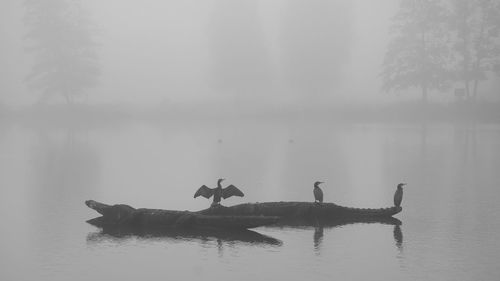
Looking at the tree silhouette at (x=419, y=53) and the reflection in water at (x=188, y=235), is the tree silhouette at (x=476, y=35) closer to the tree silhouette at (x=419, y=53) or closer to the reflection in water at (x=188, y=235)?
the tree silhouette at (x=419, y=53)

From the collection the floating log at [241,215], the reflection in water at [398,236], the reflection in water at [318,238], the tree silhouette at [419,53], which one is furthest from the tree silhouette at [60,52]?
the reflection in water at [398,236]

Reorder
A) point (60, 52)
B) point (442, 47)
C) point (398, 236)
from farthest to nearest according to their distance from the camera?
point (60, 52)
point (442, 47)
point (398, 236)

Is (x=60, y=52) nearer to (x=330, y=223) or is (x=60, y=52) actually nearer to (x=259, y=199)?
(x=259, y=199)

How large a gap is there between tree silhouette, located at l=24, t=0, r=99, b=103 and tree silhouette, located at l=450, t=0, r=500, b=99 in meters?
36.9

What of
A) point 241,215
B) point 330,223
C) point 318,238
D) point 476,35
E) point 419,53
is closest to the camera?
point 318,238

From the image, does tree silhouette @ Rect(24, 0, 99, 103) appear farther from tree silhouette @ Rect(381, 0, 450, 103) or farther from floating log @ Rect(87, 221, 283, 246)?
floating log @ Rect(87, 221, 283, 246)

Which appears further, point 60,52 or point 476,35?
point 60,52

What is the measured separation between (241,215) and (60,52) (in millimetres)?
57283

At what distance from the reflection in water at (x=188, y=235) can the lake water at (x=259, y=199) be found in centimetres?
10

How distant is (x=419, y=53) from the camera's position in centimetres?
6950

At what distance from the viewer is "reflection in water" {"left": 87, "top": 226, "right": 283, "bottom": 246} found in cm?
1723

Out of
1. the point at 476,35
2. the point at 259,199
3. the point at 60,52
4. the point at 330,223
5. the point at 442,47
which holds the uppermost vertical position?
the point at 476,35

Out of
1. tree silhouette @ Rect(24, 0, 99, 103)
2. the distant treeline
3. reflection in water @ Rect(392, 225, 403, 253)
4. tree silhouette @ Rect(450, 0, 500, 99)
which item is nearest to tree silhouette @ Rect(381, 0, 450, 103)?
the distant treeline

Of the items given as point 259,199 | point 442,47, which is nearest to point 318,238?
point 259,199
